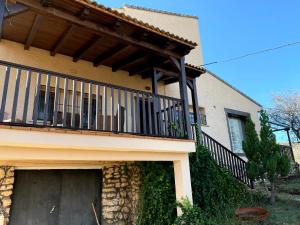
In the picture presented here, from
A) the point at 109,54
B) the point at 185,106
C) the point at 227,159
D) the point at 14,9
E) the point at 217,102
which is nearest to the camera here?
the point at 14,9

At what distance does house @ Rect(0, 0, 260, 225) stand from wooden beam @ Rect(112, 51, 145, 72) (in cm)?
4

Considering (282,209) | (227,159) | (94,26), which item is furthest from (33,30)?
(282,209)

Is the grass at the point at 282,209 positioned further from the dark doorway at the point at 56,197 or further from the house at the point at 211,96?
the dark doorway at the point at 56,197

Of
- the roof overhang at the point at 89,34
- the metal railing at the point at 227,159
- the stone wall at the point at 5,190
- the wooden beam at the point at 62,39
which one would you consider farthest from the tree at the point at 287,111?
the stone wall at the point at 5,190

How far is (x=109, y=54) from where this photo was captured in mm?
6922

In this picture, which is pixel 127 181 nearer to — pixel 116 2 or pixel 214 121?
pixel 214 121

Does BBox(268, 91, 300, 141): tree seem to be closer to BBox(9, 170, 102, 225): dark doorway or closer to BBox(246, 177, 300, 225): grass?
BBox(246, 177, 300, 225): grass

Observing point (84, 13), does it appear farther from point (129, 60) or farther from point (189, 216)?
point (189, 216)

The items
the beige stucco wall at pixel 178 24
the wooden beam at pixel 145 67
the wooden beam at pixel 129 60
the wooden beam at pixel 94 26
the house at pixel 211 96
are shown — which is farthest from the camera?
the house at pixel 211 96

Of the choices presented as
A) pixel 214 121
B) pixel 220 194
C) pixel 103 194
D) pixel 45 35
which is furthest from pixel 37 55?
pixel 214 121

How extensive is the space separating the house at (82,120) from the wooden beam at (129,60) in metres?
0.04

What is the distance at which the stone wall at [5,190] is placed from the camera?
507cm

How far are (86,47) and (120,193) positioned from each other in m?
4.25

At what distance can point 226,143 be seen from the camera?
1105 centimetres
